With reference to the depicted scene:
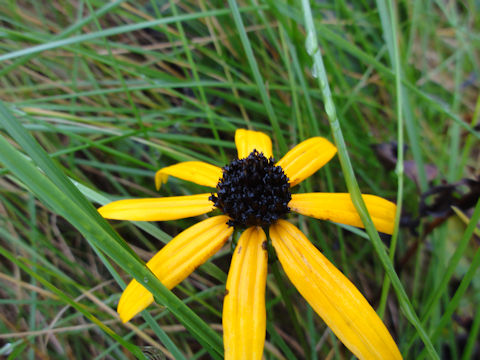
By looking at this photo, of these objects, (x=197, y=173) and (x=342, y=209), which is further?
(x=197, y=173)

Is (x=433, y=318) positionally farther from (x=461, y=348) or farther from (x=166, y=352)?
(x=166, y=352)

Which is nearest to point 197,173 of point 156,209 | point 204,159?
point 156,209

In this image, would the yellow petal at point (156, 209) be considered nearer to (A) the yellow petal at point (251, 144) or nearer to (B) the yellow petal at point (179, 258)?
(B) the yellow petal at point (179, 258)

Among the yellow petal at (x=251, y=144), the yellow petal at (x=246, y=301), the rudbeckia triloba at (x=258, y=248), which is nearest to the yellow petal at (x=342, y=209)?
the rudbeckia triloba at (x=258, y=248)

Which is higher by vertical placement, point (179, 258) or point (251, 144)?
point (251, 144)

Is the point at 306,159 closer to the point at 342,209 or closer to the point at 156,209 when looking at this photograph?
the point at 342,209
